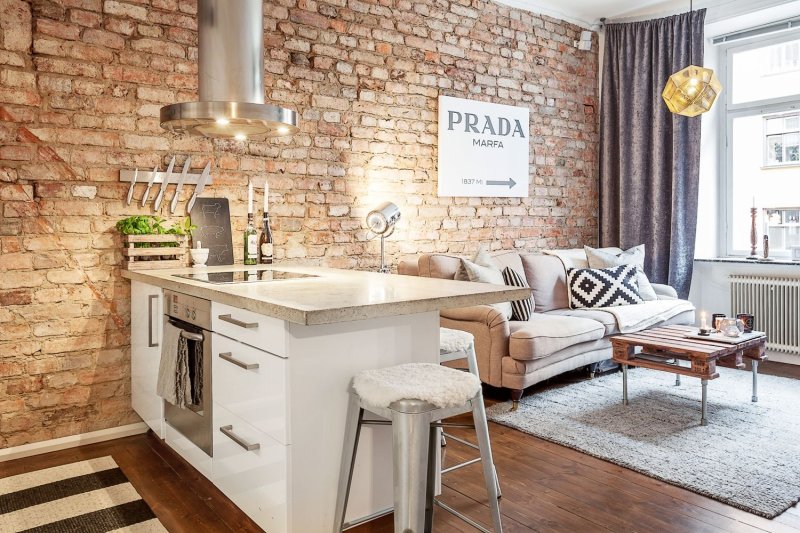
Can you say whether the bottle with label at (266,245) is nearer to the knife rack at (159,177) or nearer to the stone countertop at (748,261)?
the knife rack at (159,177)

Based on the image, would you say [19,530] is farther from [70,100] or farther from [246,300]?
[70,100]

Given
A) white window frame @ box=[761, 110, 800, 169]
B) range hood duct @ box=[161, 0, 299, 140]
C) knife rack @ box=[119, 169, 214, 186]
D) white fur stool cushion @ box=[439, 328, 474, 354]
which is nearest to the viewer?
white fur stool cushion @ box=[439, 328, 474, 354]

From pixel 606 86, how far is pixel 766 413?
3.27 metres

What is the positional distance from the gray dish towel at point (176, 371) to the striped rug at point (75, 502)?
0.42 meters

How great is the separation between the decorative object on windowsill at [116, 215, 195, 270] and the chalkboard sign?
0.15m

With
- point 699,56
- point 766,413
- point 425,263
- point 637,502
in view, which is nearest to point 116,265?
point 425,263

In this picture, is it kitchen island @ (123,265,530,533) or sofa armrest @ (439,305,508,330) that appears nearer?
kitchen island @ (123,265,530,533)

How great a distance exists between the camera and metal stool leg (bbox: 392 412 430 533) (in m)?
1.72

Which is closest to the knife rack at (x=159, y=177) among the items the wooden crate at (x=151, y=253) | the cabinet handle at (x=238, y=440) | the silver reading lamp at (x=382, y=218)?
the wooden crate at (x=151, y=253)

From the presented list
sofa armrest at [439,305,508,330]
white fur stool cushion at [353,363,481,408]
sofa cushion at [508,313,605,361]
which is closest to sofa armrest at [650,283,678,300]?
sofa cushion at [508,313,605,361]

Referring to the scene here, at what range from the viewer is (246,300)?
197 cm

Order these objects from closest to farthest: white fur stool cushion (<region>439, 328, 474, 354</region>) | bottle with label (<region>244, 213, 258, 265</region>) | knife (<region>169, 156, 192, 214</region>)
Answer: white fur stool cushion (<region>439, 328, 474, 354</region>) < knife (<region>169, 156, 192, 214</region>) < bottle with label (<region>244, 213, 258, 265</region>)

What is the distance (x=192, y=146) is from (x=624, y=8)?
3960 mm

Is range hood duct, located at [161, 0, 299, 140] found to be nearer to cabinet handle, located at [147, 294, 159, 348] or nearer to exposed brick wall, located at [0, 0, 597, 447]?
exposed brick wall, located at [0, 0, 597, 447]
